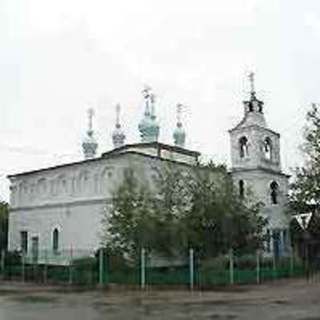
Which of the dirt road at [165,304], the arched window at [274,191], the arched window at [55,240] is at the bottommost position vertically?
the dirt road at [165,304]

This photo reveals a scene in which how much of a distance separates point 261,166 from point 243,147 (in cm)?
221

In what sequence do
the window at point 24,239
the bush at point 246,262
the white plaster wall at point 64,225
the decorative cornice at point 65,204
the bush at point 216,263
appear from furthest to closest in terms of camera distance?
the window at point 24,239 → the white plaster wall at point 64,225 → the decorative cornice at point 65,204 → the bush at point 246,262 → the bush at point 216,263

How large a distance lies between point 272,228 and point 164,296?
2389cm

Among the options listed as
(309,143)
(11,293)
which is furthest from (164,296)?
(309,143)

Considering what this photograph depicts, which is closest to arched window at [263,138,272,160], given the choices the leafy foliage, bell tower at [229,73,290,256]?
bell tower at [229,73,290,256]

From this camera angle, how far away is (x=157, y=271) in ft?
94.7

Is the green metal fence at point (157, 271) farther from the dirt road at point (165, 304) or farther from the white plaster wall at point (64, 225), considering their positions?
the white plaster wall at point (64, 225)

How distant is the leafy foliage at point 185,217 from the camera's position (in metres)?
30.5

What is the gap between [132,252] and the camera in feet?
101

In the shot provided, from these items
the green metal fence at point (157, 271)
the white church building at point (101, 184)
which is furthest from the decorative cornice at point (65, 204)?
the green metal fence at point (157, 271)

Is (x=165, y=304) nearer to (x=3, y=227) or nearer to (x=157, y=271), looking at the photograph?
(x=157, y=271)

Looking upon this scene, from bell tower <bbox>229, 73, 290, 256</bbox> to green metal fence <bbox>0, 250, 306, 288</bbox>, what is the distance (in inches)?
423

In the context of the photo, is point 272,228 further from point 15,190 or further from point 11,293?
point 11,293

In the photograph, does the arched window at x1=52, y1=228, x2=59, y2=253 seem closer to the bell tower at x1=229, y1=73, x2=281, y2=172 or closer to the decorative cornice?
the decorative cornice
